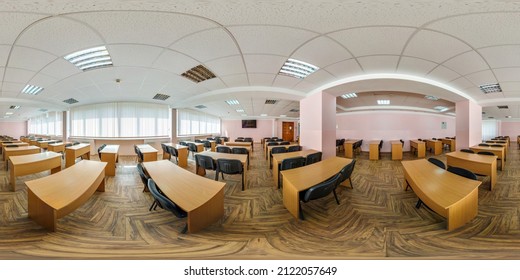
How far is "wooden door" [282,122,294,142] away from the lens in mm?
13773

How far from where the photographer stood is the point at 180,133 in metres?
9.27

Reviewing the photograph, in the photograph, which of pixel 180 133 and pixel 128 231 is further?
pixel 180 133

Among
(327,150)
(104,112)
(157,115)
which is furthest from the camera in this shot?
(157,115)

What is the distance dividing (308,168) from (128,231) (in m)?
2.50

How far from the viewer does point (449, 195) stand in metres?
2.08

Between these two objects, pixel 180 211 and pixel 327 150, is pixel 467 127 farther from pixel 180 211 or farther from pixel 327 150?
pixel 180 211

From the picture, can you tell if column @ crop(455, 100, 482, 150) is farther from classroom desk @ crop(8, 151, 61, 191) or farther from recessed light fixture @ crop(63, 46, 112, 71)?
classroom desk @ crop(8, 151, 61, 191)

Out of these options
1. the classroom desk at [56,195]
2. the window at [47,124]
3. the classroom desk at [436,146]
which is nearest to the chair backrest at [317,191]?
the classroom desk at [56,195]

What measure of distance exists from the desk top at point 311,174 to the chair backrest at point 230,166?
957 millimetres

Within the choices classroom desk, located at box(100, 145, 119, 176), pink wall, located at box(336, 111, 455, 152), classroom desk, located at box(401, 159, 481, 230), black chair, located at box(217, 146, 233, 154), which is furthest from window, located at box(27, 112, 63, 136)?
pink wall, located at box(336, 111, 455, 152)

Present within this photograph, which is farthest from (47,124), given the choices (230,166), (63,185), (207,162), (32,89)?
(230,166)

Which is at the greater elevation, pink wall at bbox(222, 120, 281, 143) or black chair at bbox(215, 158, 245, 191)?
pink wall at bbox(222, 120, 281, 143)

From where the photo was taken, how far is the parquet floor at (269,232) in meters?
1.65
